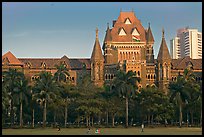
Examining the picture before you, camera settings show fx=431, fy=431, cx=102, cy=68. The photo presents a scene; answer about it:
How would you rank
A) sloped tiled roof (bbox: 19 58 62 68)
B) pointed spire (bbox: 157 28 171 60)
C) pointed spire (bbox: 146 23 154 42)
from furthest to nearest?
1. sloped tiled roof (bbox: 19 58 62 68)
2. pointed spire (bbox: 146 23 154 42)
3. pointed spire (bbox: 157 28 171 60)

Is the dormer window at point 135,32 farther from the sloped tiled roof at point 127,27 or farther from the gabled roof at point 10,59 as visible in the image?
the gabled roof at point 10,59

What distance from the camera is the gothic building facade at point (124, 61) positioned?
116500mm

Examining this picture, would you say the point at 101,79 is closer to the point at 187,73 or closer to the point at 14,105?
the point at 187,73

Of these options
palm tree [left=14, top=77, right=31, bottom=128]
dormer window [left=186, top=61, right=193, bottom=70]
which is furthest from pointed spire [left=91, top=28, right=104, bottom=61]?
palm tree [left=14, top=77, right=31, bottom=128]

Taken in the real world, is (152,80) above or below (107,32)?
below

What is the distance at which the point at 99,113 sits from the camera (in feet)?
258

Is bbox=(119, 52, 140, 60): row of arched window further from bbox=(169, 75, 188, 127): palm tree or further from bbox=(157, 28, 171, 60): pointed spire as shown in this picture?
bbox=(169, 75, 188, 127): palm tree

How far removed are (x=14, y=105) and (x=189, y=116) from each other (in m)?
35.4

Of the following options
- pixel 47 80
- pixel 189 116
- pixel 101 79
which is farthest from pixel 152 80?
pixel 47 80

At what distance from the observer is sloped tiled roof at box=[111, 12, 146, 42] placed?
12379 centimetres

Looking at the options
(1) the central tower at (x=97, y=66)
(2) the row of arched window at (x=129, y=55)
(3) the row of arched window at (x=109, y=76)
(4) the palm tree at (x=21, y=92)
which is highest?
(2) the row of arched window at (x=129, y=55)

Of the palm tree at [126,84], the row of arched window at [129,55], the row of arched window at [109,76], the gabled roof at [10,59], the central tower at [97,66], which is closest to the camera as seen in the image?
the palm tree at [126,84]

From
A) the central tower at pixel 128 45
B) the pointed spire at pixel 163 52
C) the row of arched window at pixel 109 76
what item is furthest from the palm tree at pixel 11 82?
the pointed spire at pixel 163 52

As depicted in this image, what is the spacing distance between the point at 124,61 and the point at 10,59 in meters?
32.3
